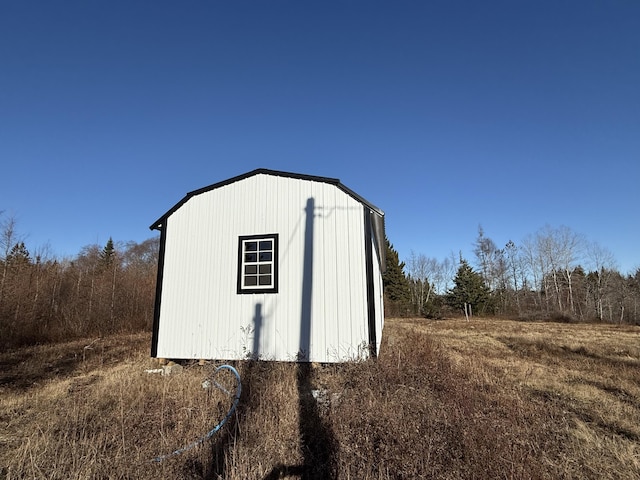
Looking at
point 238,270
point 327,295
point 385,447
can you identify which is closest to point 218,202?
point 238,270

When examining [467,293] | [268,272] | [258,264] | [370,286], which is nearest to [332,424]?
[370,286]

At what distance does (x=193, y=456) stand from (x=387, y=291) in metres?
31.1

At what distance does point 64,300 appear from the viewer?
1461 cm

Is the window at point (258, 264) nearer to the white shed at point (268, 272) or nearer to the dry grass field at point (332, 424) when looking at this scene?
the white shed at point (268, 272)

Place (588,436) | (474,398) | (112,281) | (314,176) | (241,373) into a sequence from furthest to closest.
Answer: (112,281)
(314,176)
(241,373)
(474,398)
(588,436)

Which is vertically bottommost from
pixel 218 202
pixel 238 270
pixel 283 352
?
pixel 283 352

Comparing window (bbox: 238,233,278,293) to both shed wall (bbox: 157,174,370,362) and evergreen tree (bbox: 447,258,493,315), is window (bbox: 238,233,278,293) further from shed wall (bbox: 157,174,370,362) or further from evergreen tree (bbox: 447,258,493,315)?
evergreen tree (bbox: 447,258,493,315)

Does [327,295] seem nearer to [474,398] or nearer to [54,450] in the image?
[474,398]

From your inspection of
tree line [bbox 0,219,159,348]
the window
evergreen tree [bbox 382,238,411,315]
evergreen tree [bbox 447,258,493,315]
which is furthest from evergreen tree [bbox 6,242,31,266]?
evergreen tree [bbox 447,258,493,315]

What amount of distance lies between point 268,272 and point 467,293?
1064 inches

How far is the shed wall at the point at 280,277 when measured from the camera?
22.1ft

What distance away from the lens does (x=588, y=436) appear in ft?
12.7

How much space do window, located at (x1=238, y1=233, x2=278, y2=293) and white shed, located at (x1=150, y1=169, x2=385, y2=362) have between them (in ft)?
0.07

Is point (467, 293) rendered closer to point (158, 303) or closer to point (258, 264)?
point (258, 264)
